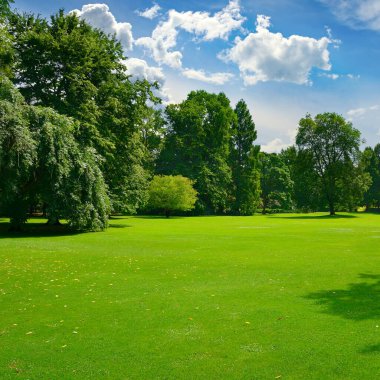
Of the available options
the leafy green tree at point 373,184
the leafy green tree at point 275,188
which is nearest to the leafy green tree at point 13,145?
the leafy green tree at point 275,188

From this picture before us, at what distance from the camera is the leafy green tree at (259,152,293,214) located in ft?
285

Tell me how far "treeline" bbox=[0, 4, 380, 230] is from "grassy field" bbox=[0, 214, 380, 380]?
30.7ft

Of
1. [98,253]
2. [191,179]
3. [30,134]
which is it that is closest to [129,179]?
[30,134]

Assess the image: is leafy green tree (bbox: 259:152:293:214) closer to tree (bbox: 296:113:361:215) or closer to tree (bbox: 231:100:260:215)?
tree (bbox: 231:100:260:215)

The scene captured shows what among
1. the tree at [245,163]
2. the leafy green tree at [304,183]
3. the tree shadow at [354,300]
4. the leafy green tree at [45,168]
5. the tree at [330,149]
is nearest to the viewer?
the tree shadow at [354,300]

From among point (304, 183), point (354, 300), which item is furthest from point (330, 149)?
point (354, 300)

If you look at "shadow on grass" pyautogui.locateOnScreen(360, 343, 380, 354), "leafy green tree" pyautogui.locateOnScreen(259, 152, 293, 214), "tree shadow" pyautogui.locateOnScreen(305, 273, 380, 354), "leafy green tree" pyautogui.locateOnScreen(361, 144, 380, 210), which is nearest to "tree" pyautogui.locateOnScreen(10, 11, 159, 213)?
"tree shadow" pyautogui.locateOnScreen(305, 273, 380, 354)

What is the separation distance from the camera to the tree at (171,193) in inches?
2275

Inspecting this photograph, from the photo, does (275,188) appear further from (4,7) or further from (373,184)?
(4,7)

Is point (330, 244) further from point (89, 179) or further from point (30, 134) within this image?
point (30, 134)

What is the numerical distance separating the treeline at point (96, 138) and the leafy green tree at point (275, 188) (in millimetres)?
13885

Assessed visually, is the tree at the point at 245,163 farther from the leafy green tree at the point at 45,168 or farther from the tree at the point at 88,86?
the leafy green tree at the point at 45,168

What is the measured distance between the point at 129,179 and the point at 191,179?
29.0m

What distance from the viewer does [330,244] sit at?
2102 centimetres
